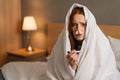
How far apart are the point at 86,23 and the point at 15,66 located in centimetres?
94

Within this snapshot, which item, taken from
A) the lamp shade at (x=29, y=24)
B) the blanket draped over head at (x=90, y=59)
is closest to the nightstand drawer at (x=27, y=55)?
the lamp shade at (x=29, y=24)

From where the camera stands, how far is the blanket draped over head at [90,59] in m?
1.37

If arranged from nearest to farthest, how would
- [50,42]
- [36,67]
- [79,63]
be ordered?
[79,63] < [36,67] < [50,42]

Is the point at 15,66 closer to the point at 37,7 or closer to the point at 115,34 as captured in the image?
the point at 115,34

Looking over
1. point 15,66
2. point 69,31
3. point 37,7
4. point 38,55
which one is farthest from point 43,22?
point 69,31

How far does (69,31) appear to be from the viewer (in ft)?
4.83

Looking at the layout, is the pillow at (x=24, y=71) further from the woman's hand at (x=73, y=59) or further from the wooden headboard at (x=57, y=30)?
the wooden headboard at (x=57, y=30)

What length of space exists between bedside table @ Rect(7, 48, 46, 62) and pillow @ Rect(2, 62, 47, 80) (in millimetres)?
816

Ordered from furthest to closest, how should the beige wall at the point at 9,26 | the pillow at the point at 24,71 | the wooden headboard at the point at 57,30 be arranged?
the beige wall at the point at 9,26 → the wooden headboard at the point at 57,30 → the pillow at the point at 24,71

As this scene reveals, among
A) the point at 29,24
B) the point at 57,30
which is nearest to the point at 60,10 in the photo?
the point at 57,30

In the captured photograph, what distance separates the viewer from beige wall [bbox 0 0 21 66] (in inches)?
122

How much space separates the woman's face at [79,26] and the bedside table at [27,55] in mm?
1536

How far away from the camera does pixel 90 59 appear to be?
138 centimetres

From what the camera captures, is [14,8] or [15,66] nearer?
[15,66]
